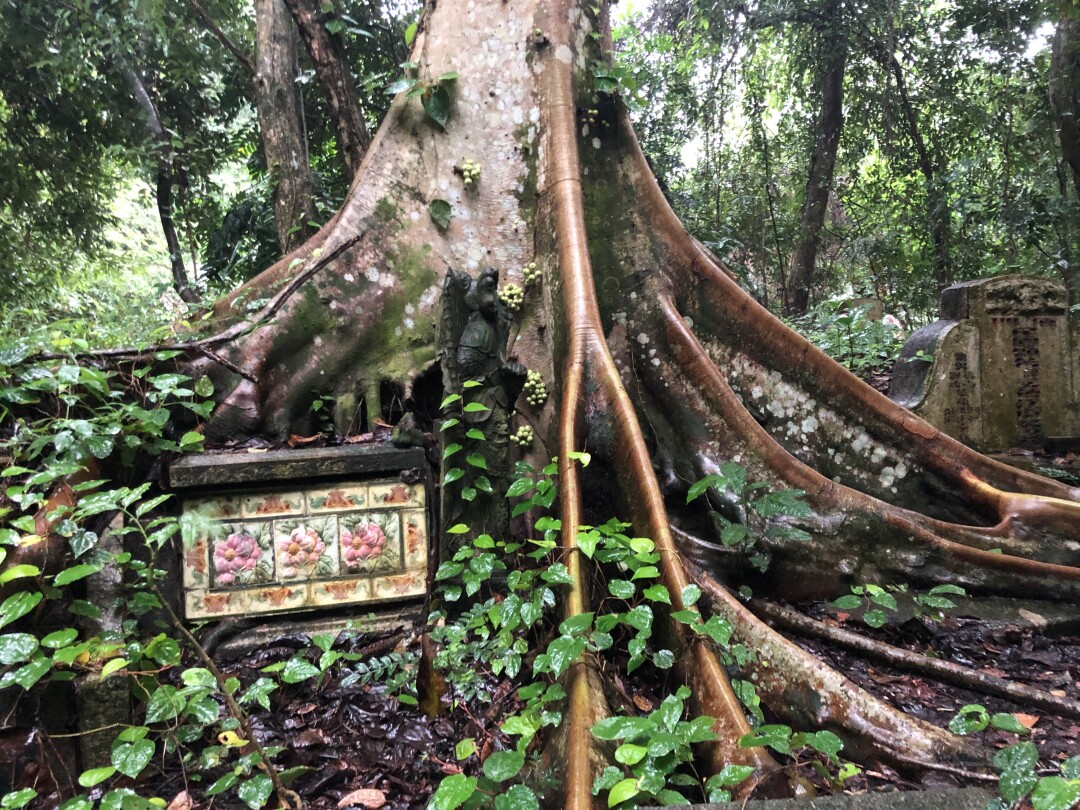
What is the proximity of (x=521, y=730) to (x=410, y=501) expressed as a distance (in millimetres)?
1402

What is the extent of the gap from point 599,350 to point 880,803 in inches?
93.7

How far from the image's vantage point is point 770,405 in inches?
163

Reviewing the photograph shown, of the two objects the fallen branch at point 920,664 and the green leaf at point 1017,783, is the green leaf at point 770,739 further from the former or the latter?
the fallen branch at point 920,664

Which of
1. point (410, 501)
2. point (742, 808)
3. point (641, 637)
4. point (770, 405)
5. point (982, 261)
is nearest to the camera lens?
point (742, 808)

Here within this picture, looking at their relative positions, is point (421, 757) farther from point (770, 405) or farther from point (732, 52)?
point (732, 52)

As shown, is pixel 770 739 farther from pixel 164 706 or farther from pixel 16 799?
pixel 16 799

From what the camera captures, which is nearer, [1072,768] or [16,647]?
[1072,768]

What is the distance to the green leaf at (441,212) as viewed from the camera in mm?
4293

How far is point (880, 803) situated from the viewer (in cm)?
165

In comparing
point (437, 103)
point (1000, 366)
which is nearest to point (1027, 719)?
point (1000, 366)

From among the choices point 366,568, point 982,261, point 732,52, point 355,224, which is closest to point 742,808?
point 366,568

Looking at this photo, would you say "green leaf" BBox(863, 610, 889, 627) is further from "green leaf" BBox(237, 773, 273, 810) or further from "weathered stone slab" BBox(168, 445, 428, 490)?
"green leaf" BBox(237, 773, 273, 810)

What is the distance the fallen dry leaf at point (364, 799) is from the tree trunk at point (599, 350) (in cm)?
104

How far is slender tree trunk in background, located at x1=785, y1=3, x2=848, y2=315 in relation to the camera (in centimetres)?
922
